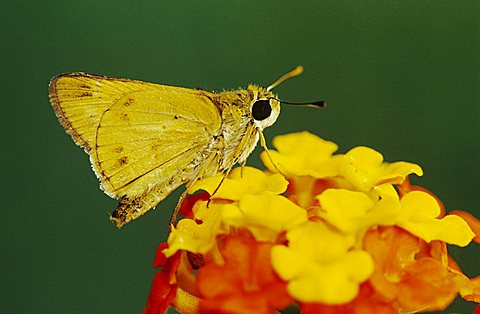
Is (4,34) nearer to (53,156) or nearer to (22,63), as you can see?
(22,63)

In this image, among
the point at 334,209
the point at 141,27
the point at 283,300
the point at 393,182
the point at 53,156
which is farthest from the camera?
the point at 141,27

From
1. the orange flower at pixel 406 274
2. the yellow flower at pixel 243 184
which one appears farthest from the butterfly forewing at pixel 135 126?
the orange flower at pixel 406 274

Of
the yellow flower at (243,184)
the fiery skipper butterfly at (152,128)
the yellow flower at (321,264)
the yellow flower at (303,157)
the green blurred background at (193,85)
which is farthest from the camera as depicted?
the green blurred background at (193,85)

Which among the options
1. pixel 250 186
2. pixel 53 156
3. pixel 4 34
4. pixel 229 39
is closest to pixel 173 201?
pixel 53 156

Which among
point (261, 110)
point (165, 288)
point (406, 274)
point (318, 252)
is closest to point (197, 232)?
point (165, 288)

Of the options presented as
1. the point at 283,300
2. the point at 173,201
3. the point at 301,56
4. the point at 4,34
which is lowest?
the point at 173,201

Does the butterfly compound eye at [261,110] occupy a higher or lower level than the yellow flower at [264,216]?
higher

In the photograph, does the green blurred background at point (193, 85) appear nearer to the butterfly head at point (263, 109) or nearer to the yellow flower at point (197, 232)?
the butterfly head at point (263, 109)

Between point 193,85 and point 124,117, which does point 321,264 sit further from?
point 193,85
